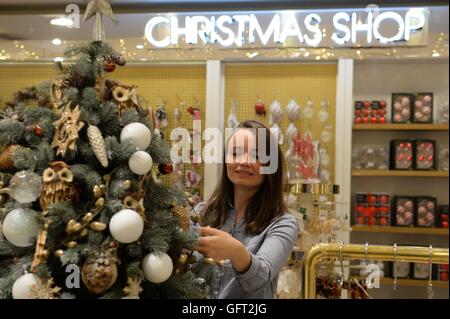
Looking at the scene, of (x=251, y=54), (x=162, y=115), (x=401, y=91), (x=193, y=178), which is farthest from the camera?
(x=401, y=91)

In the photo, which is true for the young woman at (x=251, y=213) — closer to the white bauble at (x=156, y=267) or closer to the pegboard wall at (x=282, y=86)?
the white bauble at (x=156, y=267)

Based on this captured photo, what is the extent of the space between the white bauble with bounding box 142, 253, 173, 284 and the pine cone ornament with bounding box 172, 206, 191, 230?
0.10 m

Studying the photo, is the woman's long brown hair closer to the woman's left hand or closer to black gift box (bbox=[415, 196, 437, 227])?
the woman's left hand

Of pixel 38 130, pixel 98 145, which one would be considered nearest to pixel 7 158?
pixel 38 130

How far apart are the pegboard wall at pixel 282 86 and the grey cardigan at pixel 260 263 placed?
43.6 inches

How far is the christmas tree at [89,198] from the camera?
2.58 ft

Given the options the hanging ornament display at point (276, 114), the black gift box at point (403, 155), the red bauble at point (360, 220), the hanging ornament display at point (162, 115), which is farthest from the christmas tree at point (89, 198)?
the black gift box at point (403, 155)

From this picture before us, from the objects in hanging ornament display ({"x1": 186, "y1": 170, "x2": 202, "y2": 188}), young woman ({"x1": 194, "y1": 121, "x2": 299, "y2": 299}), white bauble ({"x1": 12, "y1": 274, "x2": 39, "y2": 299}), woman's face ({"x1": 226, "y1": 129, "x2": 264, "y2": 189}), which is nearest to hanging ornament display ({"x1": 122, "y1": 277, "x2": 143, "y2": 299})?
white bauble ({"x1": 12, "y1": 274, "x2": 39, "y2": 299})

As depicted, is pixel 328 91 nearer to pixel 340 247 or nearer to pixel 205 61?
pixel 205 61

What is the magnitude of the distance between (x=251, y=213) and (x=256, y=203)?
0.03 metres

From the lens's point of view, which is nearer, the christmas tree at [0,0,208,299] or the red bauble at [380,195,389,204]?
the christmas tree at [0,0,208,299]

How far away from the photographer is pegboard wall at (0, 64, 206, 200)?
1.55 m

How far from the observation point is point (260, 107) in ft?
7.25

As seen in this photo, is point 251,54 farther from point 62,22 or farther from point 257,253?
point 257,253
